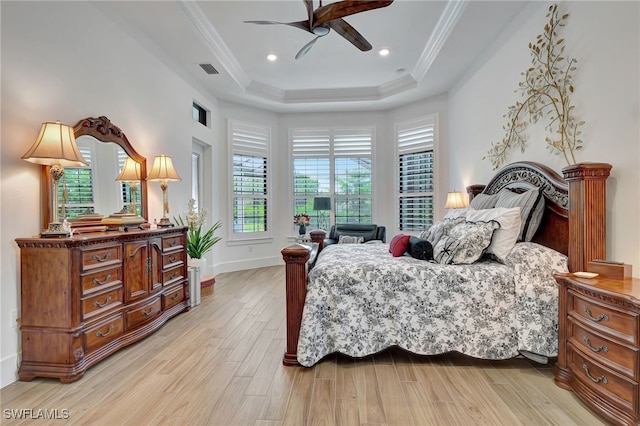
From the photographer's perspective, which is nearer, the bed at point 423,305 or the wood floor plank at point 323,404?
the wood floor plank at point 323,404

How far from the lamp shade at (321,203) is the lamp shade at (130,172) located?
3182 millimetres

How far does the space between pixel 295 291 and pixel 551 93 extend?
270cm

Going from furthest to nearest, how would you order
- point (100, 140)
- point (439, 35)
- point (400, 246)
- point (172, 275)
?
1. point (439, 35)
2. point (172, 275)
3. point (100, 140)
4. point (400, 246)

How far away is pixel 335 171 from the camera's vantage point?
654 cm

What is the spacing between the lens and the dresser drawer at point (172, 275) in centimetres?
335

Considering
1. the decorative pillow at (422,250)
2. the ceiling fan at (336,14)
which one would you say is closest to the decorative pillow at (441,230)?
the decorative pillow at (422,250)

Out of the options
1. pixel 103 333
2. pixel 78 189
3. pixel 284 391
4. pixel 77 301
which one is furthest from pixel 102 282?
pixel 284 391

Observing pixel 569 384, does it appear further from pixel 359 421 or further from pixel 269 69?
pixel 269 69

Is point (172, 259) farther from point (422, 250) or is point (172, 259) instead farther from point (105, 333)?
point (422, 250)

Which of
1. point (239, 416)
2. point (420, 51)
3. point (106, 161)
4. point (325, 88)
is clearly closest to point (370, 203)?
point (325, 88)

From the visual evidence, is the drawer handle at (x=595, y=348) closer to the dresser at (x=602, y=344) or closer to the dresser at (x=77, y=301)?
the dresser at (x=602, y=344)

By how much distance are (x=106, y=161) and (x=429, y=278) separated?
10.0ft

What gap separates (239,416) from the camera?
1802 mm

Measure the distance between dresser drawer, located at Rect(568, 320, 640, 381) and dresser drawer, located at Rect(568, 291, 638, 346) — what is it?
0.05 m
